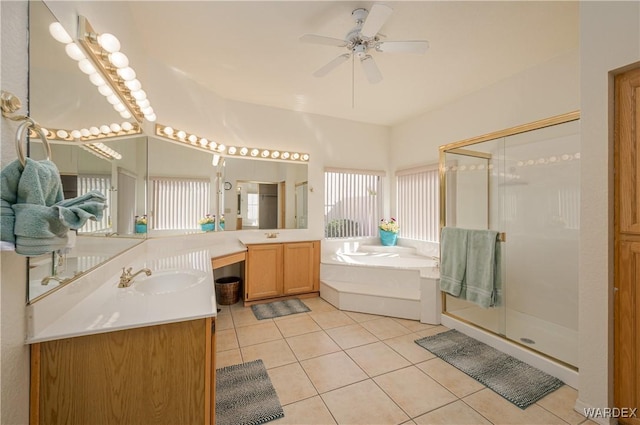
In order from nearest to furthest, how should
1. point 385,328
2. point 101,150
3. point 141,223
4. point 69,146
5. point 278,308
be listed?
1. point 69,146
2. point 101,150
3. point 141,223
4. point 385,328
5. point 278,308

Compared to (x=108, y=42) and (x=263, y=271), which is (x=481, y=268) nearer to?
(x=263, y=271)

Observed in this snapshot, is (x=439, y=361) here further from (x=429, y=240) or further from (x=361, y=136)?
(x=361, y=136)

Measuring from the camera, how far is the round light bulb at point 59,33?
1.02 m

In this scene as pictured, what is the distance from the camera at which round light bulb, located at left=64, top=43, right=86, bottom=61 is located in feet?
3.74

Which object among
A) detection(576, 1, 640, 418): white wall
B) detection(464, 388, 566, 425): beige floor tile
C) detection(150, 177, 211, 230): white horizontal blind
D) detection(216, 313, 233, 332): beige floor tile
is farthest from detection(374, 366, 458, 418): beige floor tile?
detection(150, 177, 211, 230): white horizontal blind

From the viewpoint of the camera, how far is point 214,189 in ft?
11.0

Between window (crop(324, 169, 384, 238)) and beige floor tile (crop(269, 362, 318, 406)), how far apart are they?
98.4 inches

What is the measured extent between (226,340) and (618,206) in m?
3.11

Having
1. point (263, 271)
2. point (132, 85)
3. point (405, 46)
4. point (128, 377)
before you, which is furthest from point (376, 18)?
point (263, 271)

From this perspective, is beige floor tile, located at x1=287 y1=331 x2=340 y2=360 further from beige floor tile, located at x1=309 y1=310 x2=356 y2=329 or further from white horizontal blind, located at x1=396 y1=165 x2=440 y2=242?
white horizontal blind, located at x1=396 y1=165 x2=440 y2=242

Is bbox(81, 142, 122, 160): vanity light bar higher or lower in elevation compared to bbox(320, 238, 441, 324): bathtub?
higher

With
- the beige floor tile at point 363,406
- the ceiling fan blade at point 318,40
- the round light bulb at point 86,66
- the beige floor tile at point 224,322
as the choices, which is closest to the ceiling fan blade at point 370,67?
the ceiling fan blade at point 318,40

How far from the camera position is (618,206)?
146 cm

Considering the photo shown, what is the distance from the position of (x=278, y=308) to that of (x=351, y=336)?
1101 mm
